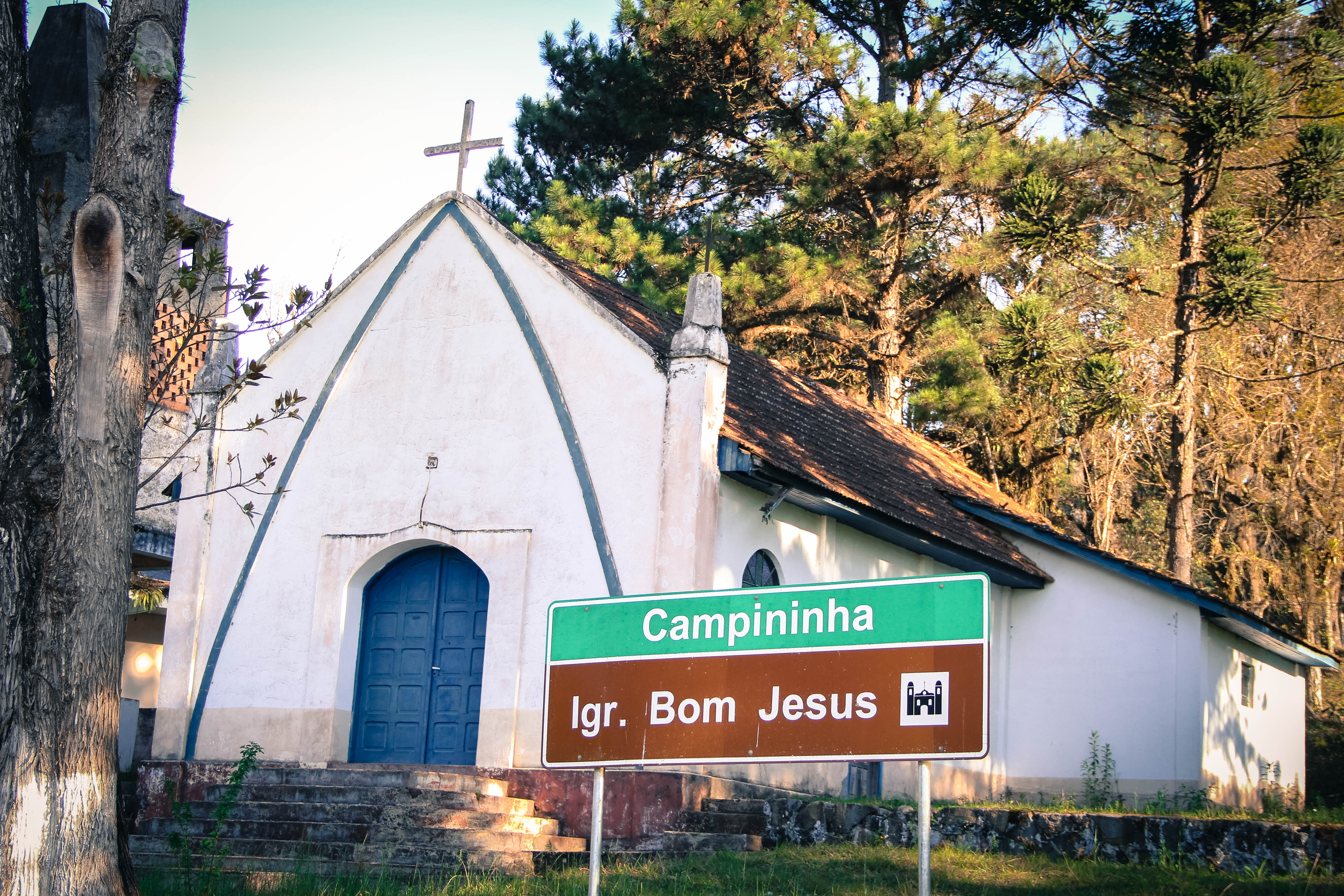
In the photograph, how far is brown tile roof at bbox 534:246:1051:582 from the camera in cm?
1359

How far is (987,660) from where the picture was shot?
16.9 feet

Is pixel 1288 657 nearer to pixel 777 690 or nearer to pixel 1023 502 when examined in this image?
pixel 1023 502

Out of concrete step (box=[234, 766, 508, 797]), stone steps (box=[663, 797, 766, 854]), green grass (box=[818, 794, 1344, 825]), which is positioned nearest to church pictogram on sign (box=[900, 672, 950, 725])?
green grass (box=[818, 794, 1344, 825])

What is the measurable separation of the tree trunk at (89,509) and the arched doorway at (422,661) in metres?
5.47

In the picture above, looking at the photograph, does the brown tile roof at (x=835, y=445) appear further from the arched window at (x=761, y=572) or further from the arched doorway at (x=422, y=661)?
the arched doorway at (x=422, y=661)

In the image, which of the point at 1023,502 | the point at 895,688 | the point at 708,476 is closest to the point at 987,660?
the point at 895,688

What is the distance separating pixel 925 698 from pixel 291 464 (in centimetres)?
1029

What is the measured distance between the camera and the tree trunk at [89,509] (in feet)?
24.4

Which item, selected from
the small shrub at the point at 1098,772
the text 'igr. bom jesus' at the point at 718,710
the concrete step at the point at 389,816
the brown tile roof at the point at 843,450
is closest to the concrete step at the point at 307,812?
the concrete step at the point at 389,816

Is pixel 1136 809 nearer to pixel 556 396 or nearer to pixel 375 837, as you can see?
pixel 556 396

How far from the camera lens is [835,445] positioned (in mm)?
16203

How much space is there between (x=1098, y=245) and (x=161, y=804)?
20226 mm

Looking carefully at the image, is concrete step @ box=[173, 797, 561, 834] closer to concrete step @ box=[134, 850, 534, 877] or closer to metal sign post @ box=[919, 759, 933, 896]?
concrete step @ box=[134, 850, 534, 877]

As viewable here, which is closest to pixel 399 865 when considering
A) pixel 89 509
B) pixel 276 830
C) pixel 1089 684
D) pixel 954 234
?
pixel 276 830
